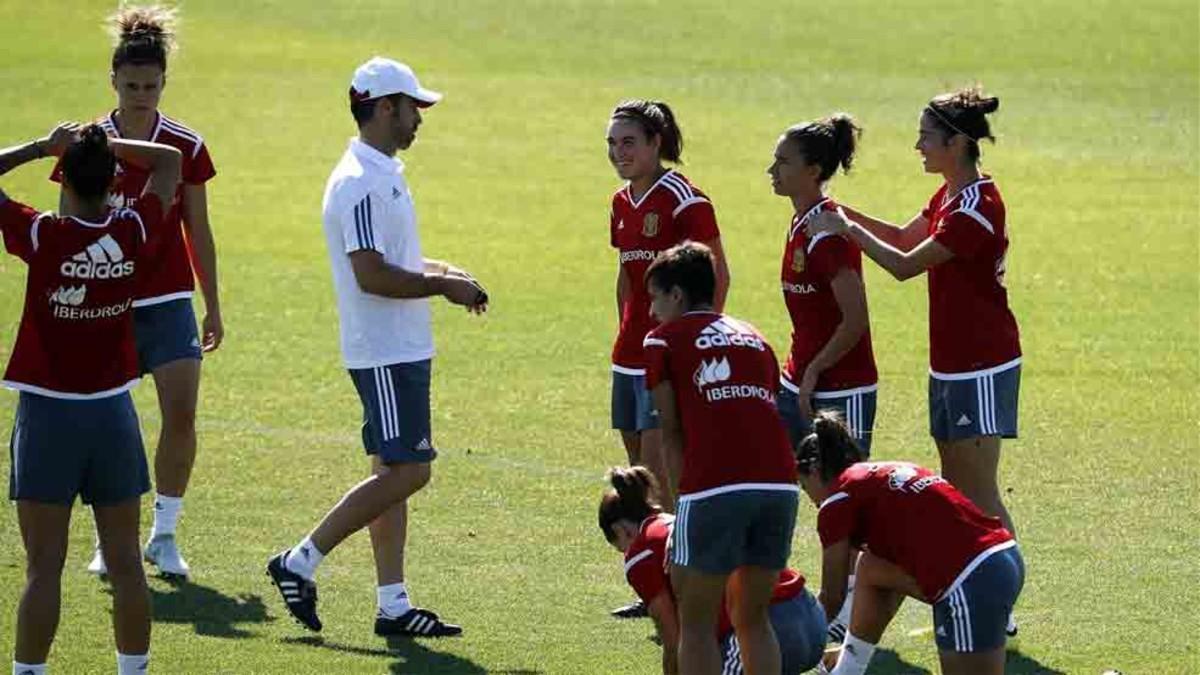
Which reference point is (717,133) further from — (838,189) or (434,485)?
(434,485)

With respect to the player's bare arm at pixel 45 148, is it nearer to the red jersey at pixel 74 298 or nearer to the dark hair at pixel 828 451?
the red jersey at pixel 74 298

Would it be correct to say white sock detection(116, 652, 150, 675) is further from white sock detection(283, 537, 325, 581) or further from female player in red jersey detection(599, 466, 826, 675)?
female player in red jersey detection(599, 466, 826, 675)

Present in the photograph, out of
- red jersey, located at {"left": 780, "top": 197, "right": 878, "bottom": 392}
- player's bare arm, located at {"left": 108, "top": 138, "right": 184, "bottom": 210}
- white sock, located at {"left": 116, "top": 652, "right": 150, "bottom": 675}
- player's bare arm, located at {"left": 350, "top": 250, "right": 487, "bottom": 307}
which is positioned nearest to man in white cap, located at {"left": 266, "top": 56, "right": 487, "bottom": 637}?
player's bare arm, located at {"left": 350, "top": 250, "right": 487, "bottom": 307}

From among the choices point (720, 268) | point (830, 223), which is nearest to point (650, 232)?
point (720, 268)

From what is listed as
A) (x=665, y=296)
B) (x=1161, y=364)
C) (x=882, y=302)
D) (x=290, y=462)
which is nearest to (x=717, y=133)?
(x=882, y=302)

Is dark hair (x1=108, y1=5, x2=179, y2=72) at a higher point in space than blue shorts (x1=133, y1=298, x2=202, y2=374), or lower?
higher

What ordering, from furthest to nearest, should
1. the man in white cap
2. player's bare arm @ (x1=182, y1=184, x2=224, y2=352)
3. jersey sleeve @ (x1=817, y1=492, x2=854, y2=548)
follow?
player's bare arm @ (x1=182, y1=184, x2=224, y2=352), the man in white cap, jersey sleeve @ (x1=817, y1=492, x2=854, y2=548)

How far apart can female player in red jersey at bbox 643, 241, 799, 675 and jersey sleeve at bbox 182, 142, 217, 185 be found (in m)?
3.27

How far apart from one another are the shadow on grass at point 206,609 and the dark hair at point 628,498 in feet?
5.95

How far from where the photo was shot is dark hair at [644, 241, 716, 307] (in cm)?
737

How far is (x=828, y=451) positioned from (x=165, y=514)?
11.3 ft

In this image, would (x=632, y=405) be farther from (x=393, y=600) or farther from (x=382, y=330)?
(x=393, y=600)

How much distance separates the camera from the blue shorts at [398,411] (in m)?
8.95

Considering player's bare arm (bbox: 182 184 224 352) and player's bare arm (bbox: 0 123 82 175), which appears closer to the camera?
player's bare arm (bbox: 0 123 82 175)
